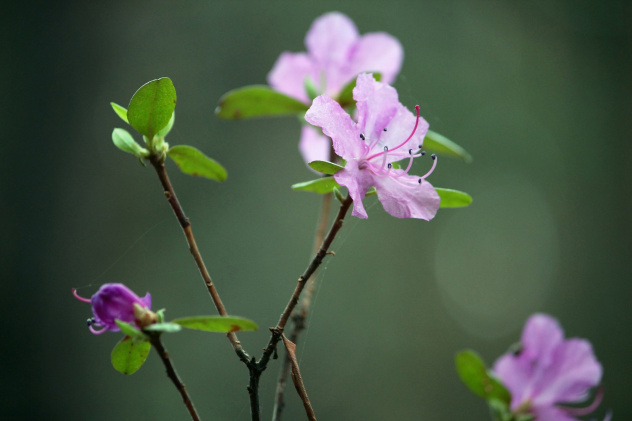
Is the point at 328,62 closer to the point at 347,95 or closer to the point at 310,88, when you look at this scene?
the point at 310,88

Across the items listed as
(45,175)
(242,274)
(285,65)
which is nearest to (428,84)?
(242,274)

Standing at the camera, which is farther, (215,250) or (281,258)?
(281,258)

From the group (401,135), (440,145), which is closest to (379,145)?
(401,135)

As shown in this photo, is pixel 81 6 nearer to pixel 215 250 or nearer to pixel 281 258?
pixel 215 250

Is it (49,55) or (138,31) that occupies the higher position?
(138,31)

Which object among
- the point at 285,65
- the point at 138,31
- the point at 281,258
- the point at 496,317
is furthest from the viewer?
the point at 496,317

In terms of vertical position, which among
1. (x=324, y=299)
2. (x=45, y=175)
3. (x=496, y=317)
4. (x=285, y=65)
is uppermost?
(x=45, y=175)

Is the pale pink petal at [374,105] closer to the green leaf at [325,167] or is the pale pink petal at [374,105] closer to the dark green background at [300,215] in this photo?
the green leaf at [325,167]
